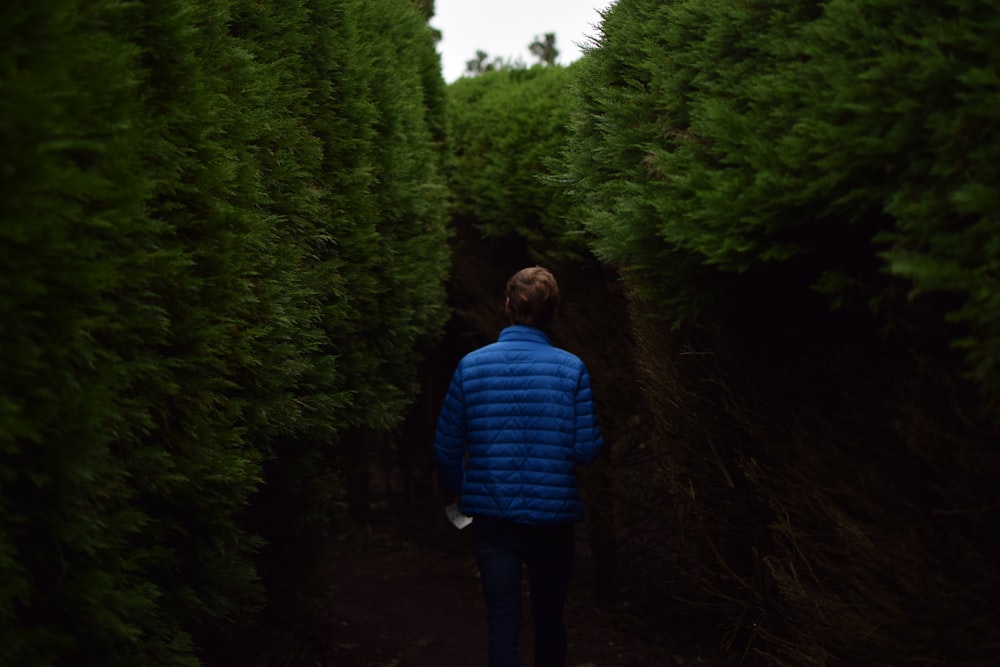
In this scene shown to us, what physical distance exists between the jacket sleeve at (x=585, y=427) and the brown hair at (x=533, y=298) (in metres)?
0.34

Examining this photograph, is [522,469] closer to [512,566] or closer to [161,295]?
[512,566]

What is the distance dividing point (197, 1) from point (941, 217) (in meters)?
2.57

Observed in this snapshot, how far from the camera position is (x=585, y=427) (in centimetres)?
404

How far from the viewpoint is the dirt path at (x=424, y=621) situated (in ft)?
19.7

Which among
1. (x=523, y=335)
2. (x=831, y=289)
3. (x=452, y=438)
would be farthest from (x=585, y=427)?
(x=831, y=289)

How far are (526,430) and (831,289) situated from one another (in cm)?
164

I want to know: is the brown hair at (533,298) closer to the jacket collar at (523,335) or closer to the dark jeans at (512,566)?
the jacket collar at (523,335)

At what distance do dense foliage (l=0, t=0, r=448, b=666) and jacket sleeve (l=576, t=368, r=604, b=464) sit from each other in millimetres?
1182

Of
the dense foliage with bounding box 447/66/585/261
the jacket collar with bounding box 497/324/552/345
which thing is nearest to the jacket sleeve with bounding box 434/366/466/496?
the jacket collar with bounding box 497/324/552/345

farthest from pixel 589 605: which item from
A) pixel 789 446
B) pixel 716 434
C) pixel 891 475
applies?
pixel 891 475

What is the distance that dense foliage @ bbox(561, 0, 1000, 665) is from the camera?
233cm

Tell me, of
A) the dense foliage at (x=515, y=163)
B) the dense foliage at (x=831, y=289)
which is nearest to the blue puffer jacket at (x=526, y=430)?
the dense foliage at (x=831, y=289)

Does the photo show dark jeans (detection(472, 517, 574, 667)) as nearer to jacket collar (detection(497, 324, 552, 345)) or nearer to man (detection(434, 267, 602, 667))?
man (detection(434, 267, 602, 667))

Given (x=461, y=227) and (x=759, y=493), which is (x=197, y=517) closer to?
(x=759, y=493)
